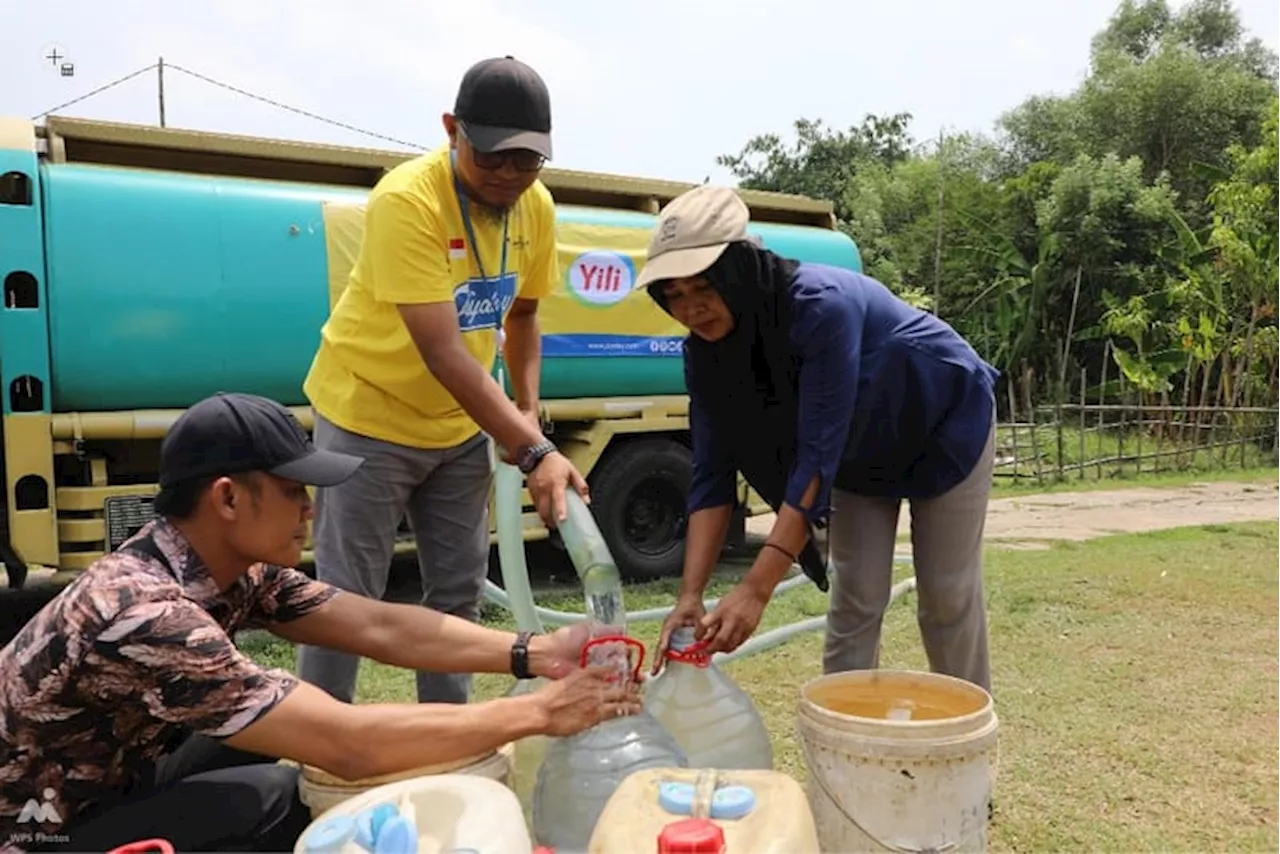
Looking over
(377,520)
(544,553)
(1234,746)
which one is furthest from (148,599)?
(544,553)

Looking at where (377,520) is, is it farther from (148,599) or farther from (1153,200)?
(1153,200)

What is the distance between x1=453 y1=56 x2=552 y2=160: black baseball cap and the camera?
7.97ft

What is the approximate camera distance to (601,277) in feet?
21.1

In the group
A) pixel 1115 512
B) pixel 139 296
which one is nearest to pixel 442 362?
pixel 139 296

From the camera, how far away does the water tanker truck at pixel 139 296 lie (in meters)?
4.75

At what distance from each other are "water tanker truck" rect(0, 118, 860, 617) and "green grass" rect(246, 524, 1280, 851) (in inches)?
42.2

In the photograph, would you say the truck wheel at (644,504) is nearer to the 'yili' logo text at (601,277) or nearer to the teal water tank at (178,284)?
the 'yili' logo text at (601,277)

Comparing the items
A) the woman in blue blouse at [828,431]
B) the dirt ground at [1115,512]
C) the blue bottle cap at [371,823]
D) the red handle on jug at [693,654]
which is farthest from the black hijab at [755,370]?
the dirt ground at [1115,512]

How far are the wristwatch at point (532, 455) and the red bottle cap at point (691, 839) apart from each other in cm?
110

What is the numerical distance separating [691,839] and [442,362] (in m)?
1.38

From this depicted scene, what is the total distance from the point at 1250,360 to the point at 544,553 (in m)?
13.7

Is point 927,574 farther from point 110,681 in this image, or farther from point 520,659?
point 110,681

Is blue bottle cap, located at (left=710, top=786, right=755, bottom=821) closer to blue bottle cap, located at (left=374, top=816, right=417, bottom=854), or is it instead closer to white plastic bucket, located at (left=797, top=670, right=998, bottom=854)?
white plastic bucket, located at (left=797, top=670, right=998, bottom=854)
